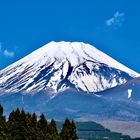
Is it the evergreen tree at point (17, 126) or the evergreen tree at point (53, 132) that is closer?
the evergreen tree at point (17, 126)

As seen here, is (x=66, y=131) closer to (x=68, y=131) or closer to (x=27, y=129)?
(x=68, y=131)

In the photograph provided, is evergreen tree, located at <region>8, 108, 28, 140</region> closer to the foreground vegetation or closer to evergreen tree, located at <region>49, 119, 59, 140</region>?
the foreground vegetation

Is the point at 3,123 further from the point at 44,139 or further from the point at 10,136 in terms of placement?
the point at 44,139

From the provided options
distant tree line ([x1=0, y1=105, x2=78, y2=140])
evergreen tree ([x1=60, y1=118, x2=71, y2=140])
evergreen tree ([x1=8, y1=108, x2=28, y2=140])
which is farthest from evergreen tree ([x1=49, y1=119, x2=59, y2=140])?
evergreen tree ([x1=8, y1=108, x2=28, y2=140])

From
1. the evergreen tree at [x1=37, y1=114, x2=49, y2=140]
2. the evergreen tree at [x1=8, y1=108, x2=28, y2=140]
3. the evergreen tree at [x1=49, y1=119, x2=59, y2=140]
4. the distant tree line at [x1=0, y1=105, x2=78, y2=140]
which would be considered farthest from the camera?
the evergreen tree at [x1=49, y1=119, x2=59, y2=140]

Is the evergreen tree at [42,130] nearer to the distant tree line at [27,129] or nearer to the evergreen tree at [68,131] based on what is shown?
the distant tree line at [27,129]

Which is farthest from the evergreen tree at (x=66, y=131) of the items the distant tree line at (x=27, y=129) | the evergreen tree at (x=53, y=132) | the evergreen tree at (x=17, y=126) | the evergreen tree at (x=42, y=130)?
the evergreen tree at (x=17, y=126)

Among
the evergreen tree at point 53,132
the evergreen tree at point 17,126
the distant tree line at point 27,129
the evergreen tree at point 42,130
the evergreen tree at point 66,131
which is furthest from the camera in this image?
the evergreen tree at point 66,131

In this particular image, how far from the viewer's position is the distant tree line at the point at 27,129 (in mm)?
44625

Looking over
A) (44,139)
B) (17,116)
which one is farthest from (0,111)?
(44,139)

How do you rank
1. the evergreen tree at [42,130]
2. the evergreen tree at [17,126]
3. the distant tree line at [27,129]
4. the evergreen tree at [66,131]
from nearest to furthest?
the distant tree line at [27,129] → the evergreen tree at [17,126] → the evergreen tree at [42,130] → the evergreen tree at [66,131]

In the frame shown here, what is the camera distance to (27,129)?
47.2 m

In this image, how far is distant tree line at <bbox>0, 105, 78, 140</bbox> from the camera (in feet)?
146

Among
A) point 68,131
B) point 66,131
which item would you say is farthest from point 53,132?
point 68,131
